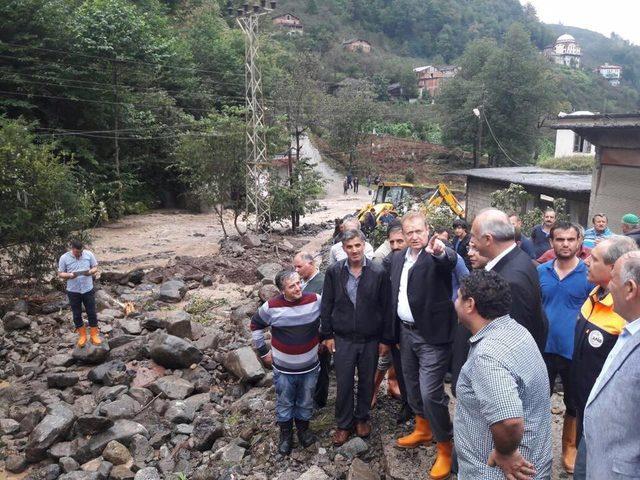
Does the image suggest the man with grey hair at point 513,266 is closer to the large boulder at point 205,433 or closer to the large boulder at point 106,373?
the large boulder at point 205,433

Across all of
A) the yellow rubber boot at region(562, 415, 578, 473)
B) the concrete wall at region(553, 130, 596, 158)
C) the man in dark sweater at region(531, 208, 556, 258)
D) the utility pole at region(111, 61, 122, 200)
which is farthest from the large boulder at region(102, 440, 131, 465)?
the concrete wall at region(553, 130, 596, 158)

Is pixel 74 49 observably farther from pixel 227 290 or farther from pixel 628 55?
pixel 628 55

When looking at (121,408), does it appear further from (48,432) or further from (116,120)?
(116,120)

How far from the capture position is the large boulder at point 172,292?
37.1ft

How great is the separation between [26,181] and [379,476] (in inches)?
381

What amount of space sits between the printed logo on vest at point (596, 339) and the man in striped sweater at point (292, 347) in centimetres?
211

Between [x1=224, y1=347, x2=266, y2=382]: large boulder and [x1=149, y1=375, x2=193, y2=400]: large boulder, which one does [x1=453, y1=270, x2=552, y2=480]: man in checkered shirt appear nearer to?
[x1=224, y1=347, x2=266, y2=382]: large boulder

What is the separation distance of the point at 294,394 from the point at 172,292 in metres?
7.65

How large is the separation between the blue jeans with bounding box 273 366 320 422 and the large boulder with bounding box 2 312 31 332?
690cm

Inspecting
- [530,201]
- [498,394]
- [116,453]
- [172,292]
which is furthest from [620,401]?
[530,201]

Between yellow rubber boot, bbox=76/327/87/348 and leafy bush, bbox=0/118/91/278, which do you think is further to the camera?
leafy bush, bbox=0/118/91/278

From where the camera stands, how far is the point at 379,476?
3939 mm

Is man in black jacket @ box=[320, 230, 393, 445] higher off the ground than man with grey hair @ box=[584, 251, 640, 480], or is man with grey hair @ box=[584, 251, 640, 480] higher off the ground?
man with grey hair @ box=[584, 251, 640, 480]

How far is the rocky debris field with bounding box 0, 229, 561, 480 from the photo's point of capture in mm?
4414
